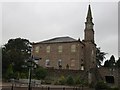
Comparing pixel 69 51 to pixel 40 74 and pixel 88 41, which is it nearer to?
pixel 88 41

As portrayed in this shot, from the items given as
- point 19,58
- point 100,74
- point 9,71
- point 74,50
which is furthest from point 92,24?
point 9,71

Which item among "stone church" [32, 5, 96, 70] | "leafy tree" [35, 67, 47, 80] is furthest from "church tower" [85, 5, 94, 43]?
"leafy tree" [35, 67, 47, 80]

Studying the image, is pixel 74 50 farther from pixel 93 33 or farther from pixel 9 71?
pixel 9 71

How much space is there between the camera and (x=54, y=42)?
205 ft

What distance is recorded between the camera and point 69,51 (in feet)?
201

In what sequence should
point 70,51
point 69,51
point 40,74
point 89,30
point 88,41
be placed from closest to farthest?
point 40,74 → point 70,51 → point 69,51 → point 88,41 → point 89,30

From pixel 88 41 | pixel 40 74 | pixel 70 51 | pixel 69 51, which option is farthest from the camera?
pixel 88 41

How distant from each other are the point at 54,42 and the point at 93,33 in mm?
9284

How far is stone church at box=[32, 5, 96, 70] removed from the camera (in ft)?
198

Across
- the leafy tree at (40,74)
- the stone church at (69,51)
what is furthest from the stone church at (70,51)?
the leafy tree at (40,74)

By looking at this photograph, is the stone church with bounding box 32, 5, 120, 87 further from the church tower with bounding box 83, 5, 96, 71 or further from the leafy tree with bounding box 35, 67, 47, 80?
the leafy tree with bounding box 35, 67, 47, 80

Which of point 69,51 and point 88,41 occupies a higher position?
point 88,41

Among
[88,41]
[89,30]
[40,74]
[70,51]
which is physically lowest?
[40,74]

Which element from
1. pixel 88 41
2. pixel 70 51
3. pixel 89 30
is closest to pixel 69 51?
pixel 70 51
